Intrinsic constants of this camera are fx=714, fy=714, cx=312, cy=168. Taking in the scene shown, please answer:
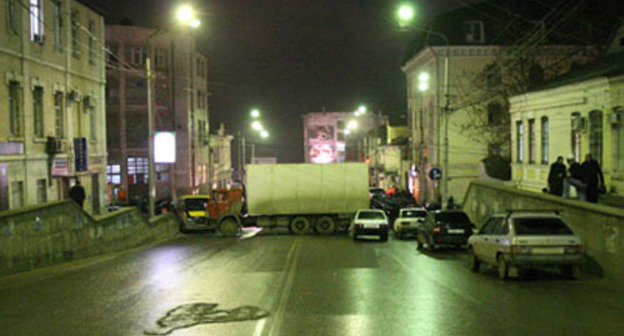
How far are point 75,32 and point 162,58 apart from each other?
33456mm

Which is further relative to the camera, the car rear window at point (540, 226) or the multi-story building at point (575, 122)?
the multi-story building at point (575, 122)

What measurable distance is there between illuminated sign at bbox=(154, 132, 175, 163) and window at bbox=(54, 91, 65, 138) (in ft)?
39.9

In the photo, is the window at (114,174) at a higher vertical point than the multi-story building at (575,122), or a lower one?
lower

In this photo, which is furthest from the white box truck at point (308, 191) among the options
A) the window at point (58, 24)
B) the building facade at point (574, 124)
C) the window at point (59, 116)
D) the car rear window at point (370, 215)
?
the window at point (58, 24)

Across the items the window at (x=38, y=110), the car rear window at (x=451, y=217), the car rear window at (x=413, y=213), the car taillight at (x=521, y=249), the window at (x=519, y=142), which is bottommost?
the car rear window at (x=413, y=213)

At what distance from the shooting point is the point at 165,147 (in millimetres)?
43125

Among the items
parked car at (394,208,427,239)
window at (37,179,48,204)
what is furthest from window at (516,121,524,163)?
window at (37,179,48,204)

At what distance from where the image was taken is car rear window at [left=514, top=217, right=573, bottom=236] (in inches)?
596

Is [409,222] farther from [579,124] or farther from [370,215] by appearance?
[579,124]

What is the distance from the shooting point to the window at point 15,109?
25.7 meters

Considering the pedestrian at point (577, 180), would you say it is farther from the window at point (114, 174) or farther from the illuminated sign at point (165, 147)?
the window at point (114, 174)

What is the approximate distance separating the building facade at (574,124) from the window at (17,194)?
20.6 meters

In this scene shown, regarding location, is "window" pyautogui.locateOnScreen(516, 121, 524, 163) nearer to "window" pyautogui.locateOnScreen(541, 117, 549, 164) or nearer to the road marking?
"window" pyautogui.locateOnScreen(541, 117, 549, 164)

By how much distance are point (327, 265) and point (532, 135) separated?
17700mm
